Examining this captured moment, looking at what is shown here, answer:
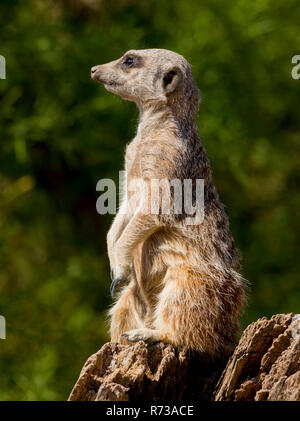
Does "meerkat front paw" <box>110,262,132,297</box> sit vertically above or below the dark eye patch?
below

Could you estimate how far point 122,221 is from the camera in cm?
376

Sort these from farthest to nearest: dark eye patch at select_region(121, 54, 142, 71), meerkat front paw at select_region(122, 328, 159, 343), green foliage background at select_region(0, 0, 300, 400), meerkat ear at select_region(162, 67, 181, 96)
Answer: green foliage background at select_region(0, 0, 300, 400), dark eye patch at select_region(121, 54, 142, 71), meerkat ear at select_region(162, 67, 181, 96), meerkat front paw at select_region(122, 328, 159, 343)

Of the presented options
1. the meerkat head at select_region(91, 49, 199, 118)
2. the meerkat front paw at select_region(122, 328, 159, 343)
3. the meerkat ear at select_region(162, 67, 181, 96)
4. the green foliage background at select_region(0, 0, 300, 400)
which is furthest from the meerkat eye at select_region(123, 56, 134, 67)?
the green foliage background at select_region(0, 0, 300, 400)

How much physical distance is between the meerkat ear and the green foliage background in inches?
144

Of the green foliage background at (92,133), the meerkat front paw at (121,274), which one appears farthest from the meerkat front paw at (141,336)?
the green foliage background at (92,133)

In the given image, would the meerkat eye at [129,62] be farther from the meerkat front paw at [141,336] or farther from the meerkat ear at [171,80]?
the meerkat front paw at [141,336]

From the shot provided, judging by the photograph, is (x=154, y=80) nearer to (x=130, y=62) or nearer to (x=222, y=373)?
(x=130, y=62)

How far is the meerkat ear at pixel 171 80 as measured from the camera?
3.49 meters

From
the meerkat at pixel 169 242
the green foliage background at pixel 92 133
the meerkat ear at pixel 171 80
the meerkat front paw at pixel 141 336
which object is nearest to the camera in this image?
the meerkat front paw at pixel 141 336

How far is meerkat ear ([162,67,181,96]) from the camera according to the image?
3494mm

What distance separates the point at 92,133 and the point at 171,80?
13.9 ft

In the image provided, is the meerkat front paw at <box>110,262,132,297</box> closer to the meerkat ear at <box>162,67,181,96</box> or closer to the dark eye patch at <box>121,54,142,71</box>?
the meerkat ear at <box>162,67,181,96</box>

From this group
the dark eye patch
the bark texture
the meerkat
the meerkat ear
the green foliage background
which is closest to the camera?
the bark texture
